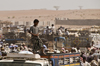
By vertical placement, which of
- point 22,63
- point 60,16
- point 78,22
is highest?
point 60,16

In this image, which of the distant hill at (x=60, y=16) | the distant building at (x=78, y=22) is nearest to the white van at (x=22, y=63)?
the distant building at (x=78, y=22)

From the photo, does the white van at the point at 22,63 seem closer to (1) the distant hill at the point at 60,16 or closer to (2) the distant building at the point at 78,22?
(2) the distant building at the point at 78,22

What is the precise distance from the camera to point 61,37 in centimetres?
2227

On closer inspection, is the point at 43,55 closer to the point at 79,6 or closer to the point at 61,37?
the point at 61,37

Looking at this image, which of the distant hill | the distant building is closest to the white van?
the distant building

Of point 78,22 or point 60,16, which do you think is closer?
point 78,22

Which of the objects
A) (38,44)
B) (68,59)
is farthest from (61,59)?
(38,44)

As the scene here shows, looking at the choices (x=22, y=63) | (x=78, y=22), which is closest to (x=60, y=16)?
(x=78, y=22)

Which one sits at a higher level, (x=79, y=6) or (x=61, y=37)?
(x=79, y=6)

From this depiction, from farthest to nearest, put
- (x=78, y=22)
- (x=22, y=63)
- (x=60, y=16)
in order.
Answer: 1. (x=60, y=16)
2. (x=78, y=22)
3. (x=22, y=63)

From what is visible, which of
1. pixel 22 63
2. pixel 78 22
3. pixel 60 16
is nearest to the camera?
pixel 22 63

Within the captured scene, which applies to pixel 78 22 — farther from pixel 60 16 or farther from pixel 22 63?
pixel 22 63

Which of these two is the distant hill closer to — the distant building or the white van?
the distant building

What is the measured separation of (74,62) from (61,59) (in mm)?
1036
